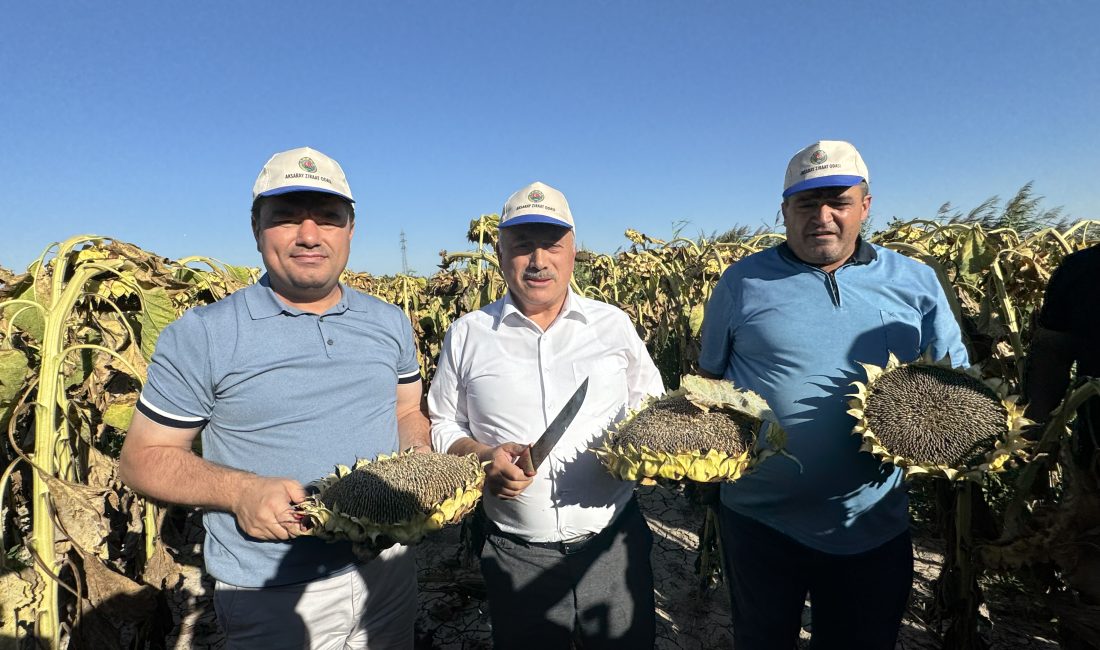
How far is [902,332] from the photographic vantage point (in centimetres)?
232

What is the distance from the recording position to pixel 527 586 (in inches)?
94.1

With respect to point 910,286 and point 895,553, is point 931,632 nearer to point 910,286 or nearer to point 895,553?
point 895,553

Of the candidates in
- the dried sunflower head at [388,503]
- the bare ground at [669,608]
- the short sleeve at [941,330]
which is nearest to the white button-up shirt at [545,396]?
the dried sunflower head at [388,503]

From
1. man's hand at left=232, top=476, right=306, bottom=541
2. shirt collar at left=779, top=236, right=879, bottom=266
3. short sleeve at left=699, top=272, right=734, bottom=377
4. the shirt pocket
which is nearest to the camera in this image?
man's hand at left=232, top=476, right=306, bottom=541

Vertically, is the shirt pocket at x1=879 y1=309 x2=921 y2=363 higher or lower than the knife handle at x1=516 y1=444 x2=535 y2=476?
higher

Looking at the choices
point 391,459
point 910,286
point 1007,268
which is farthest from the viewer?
point 1007,268

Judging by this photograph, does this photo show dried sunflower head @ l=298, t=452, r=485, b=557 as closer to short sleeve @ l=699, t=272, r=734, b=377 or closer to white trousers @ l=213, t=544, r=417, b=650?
white trousers @ l=213, t=544, r=417, b=650

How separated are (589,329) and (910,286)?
142cm

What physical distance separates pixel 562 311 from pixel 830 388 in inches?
47.5

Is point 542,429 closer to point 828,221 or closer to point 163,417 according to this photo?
point 163,417

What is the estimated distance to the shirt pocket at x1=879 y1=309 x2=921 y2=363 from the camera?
2.32 m

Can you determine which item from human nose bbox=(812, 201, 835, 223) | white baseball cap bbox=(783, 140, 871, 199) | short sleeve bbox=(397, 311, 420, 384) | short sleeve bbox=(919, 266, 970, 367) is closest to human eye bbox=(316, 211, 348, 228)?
short sleeve bbox=(397, 311, 420, 384)

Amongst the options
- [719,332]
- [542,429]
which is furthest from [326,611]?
[719,332]

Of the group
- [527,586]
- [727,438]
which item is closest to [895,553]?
[727,438]
